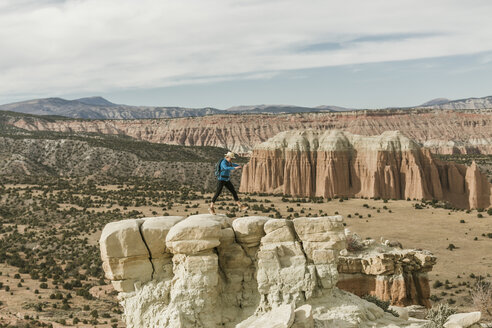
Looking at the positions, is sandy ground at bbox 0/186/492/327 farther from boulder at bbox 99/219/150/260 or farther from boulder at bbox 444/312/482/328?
boulder at bbox 444/312/482/328

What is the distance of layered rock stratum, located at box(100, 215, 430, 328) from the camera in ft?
45.0

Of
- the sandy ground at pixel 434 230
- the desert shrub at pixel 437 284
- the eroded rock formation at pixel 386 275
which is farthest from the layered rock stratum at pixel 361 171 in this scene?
the eroded rock formation at pixel 386 275

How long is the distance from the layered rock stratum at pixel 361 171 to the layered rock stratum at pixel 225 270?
243 ft

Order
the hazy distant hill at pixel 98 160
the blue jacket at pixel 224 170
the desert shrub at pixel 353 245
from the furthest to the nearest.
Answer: the hazy distant hill at pixel 98 160 < the desert shrub at pixel 353 245 < the blue jacket at pixel 224 170

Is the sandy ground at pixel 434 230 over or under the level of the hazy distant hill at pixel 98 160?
under

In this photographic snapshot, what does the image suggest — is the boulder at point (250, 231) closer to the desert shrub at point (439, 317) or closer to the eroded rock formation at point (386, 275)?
the desert shrub at point (439, 317)

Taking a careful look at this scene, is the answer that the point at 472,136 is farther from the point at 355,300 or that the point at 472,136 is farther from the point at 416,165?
the point at 355,300

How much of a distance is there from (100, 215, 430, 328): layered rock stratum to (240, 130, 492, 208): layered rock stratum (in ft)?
243

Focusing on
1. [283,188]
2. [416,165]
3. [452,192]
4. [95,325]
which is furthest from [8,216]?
[452,192]

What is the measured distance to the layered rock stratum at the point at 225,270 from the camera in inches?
540

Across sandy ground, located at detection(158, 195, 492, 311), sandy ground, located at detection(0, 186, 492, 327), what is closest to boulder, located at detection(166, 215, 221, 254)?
sandy ground, located at detection(0, 186, 492, 327)

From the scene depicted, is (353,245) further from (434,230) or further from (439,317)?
(434,230)

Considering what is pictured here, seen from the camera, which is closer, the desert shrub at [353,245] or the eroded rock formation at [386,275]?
the eroded rock formation at [386,275]

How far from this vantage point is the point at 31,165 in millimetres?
109562
